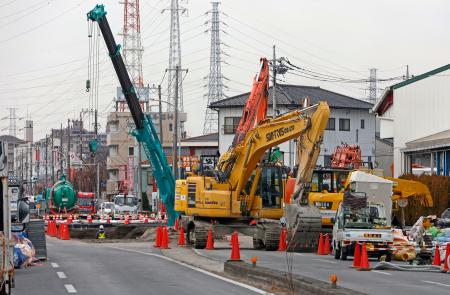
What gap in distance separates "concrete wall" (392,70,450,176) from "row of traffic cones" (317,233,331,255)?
20.1m

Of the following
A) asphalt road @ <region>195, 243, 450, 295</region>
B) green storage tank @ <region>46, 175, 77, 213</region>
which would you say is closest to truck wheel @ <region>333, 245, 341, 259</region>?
asphalt road @ <region>195, 243, 450, 295</region>

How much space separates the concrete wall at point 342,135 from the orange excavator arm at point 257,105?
147 ft

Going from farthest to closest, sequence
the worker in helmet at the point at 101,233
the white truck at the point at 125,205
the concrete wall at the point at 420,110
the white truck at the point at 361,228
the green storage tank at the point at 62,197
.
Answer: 1. the white truck at the point at 125,205
2. the green storage tank at the point at 62,197
3. the worker in helmet at the point at 101,233
4. the concrete wall at the point at 420,110
5. the white truck at the point at 361,228

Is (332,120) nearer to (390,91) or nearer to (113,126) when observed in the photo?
(390,91)

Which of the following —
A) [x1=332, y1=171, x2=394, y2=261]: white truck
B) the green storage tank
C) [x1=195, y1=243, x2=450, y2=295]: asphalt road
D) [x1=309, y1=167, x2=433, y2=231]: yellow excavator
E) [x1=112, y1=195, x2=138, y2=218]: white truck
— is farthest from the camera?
[x1=112, y1=195, x2=138, y2=218]: white truck

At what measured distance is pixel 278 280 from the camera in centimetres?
2031

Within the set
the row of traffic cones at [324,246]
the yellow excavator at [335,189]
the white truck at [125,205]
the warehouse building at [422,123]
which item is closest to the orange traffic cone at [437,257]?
the row of traffic cones at [324,246]

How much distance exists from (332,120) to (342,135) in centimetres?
173

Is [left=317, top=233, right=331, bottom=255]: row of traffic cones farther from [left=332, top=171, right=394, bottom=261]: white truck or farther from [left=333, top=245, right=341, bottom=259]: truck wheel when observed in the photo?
[left=333, top=245, right=341, bottom=259]: truck wheel

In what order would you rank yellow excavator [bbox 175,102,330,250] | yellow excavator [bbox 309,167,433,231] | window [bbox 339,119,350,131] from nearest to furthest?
yellow excavator [bbox 175,102,330,250] < yellow excavator [bbox 309,167,433,231] < window [bbox 339,119,350,131]

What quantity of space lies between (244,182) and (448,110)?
1916cm

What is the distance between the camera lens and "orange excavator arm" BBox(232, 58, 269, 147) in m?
40.2

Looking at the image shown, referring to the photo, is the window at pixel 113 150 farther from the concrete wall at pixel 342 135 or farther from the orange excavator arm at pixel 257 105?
the orange excavator arm at pixel 257 105

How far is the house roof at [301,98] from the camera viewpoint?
86.5 metres
